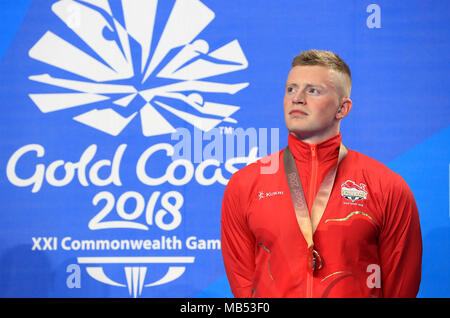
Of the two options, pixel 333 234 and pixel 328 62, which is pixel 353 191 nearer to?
pixel 333 234

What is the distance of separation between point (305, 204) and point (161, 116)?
1.11m

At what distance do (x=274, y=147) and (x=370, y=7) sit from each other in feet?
3.21

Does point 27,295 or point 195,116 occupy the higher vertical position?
point 195,116

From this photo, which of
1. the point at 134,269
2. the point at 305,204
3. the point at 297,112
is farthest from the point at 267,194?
the point at 134,269

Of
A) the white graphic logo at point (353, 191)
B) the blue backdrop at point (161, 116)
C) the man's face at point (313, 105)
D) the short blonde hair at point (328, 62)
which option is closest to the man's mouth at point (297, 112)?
the man's face at point (313, 105)

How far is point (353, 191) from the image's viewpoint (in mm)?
2193

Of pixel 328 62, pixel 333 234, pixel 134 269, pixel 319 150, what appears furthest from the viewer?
pixel 134 269

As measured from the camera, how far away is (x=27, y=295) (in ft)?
9.42

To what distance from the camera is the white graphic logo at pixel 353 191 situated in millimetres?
2178

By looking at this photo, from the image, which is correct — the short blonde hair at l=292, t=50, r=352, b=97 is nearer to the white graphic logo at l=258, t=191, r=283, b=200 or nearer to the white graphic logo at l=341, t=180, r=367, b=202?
the white graphic logo at l=341, t=180, r=367, b=202

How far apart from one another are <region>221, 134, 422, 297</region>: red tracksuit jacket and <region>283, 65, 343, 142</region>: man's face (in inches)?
3.2

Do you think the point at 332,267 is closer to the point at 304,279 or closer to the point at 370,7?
the point at 304,279

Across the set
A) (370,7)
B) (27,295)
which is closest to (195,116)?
(370,7)

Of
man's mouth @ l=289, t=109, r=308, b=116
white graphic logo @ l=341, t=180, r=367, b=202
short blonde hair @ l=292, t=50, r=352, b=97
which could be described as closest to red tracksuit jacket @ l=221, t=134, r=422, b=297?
white graphic logo @ l=341, t=180, r=367, b=202
